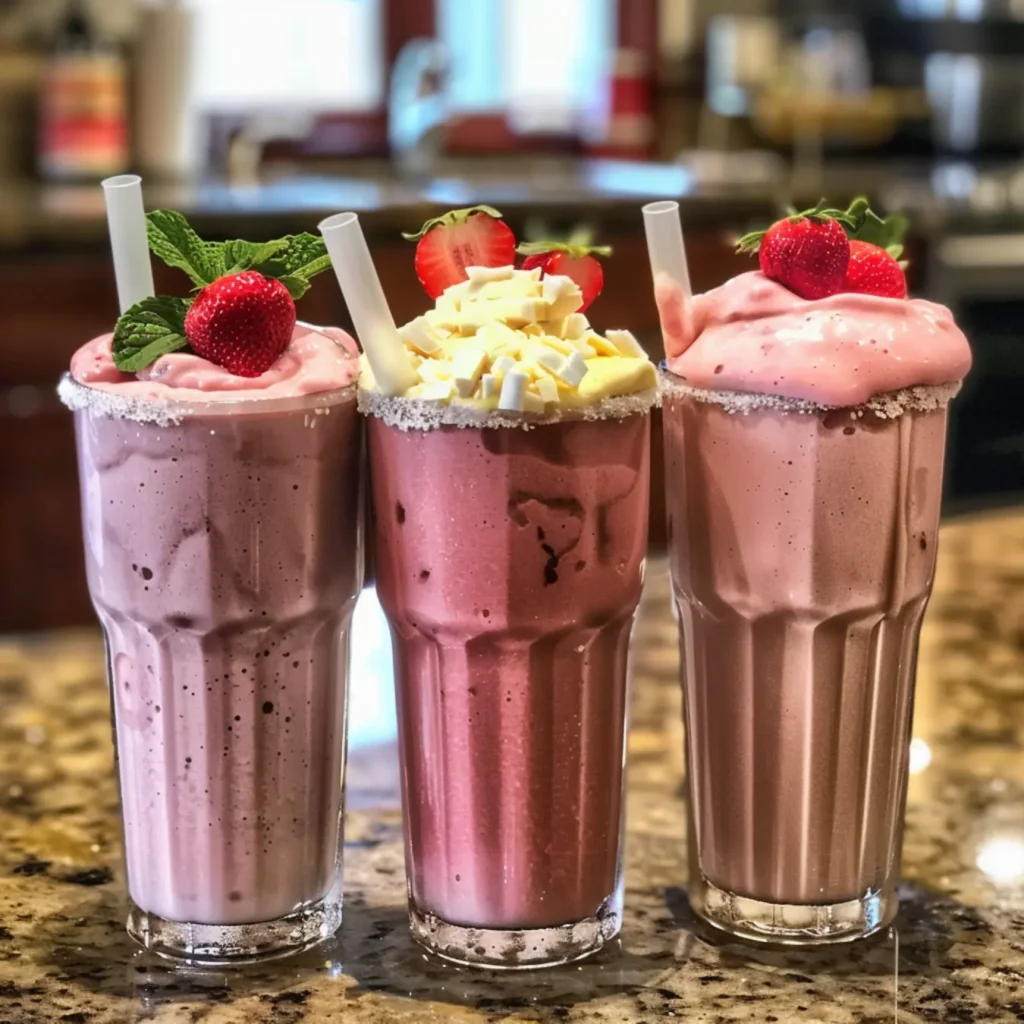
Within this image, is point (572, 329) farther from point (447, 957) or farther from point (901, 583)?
point (447, 957)

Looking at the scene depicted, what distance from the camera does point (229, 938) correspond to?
2.68ft

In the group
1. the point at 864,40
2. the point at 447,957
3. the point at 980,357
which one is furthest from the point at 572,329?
the point at 864,40

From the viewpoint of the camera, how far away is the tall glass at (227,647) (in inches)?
29.9

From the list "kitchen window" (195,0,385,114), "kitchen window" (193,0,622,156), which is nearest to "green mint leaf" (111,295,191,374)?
"kitchen window" (193,0,622,156)

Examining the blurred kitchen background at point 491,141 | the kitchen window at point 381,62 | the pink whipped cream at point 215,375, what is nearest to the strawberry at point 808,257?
the pink whipped cream at point 215,375

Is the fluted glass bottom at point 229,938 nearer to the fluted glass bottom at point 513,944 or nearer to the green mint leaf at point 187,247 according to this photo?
the fluted glass bottom at point 513,944

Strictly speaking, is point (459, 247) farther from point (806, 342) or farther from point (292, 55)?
point (292, 55)

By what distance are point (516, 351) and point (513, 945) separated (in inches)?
12.2

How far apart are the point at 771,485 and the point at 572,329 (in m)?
0.13

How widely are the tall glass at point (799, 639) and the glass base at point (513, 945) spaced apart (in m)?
0.09

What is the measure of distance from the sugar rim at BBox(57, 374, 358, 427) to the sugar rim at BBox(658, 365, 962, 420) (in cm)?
19

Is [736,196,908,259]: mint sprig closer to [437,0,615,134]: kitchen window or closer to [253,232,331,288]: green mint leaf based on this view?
[253,232,331,288]: green mint leaf

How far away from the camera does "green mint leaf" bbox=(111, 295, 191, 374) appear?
2.51 feet

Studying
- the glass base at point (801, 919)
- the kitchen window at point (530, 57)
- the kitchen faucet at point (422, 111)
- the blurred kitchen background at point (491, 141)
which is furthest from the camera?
the kitchen window at point (530, 57)
